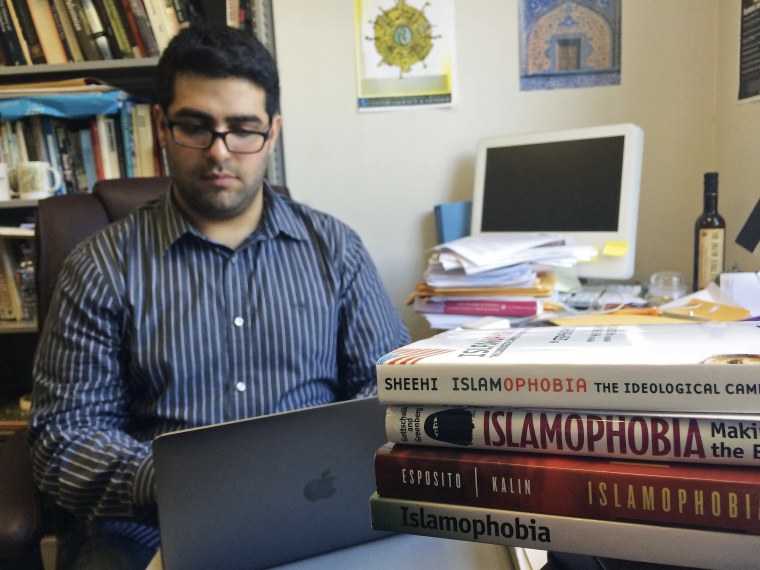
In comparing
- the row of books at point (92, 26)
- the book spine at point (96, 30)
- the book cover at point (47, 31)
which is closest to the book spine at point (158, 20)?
the row of books at point (92, 26)

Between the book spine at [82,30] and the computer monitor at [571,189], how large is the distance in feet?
3.46

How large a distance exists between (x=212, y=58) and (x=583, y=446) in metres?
0.95

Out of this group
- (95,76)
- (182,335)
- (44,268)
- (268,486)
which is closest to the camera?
(268,486)

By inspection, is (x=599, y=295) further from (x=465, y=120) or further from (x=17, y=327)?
(x=17, y=327)

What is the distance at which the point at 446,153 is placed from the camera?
1.62m

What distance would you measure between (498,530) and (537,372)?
12cm

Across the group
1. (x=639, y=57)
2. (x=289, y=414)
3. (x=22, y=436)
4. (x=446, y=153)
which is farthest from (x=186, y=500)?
(x=639, y=57)

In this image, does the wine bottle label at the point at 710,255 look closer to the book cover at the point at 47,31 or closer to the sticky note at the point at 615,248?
the sticky note at the point at 615,248

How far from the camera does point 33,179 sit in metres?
1.57

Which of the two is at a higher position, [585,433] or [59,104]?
[59,104]

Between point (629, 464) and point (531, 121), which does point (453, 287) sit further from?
point (629, 464)

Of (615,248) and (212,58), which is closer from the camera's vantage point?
(212,58)

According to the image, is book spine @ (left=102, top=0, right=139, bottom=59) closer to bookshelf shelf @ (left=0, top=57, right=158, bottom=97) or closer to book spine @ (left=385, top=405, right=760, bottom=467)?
bookshelf shelf @ (left=0, top=57, right=158, bottom=97)

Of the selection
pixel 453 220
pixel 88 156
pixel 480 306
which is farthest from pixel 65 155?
pixel 480 306
